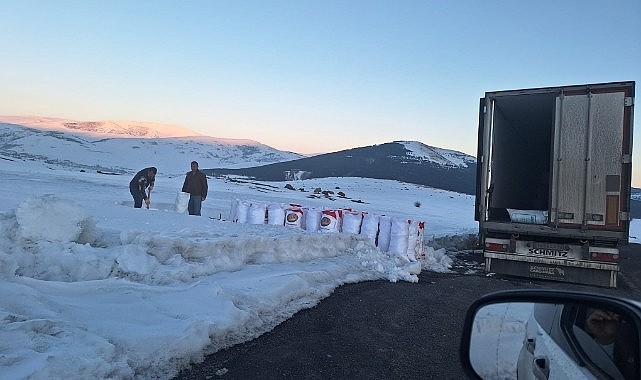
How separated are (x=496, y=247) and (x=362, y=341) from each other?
608 centimetres

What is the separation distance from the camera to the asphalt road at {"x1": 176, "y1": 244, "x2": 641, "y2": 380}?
4496 millimetres

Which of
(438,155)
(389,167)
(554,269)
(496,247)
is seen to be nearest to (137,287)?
(496,247)

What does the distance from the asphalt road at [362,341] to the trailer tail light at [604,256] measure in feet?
8.95

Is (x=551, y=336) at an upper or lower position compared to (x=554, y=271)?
upper

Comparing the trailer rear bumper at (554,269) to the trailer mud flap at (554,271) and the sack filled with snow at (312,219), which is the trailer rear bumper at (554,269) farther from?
the sack filled with snow at (312,219)

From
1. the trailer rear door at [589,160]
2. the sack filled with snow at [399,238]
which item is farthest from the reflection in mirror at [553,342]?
the sack filled with snow at [399,238]

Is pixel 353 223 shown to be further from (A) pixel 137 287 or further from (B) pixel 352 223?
(A) pixel 137 287

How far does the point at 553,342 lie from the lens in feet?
7.51

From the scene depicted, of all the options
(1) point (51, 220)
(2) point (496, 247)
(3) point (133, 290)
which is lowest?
(3) point (133, 290)

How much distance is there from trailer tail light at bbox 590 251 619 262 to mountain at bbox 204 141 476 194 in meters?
73.6

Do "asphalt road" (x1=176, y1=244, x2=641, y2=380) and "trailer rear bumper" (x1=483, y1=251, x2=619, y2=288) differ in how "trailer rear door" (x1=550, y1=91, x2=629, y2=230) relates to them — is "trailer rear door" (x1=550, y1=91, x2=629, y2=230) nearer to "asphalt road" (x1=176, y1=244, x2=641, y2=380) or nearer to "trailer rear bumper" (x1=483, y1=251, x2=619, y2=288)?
"trailer rear bumper" (x1=483, y1=251, x2=619, y2=288)

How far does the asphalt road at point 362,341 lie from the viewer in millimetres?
4496

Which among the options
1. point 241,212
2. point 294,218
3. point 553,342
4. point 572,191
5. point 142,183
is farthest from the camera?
point 142,183

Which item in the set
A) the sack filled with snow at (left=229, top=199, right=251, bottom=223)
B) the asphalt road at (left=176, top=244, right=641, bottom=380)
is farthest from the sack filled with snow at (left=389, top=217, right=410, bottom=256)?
the sack filled with snow at (left=229, top=199, right=251, bottom=223)
